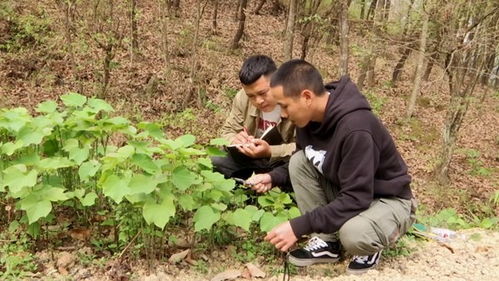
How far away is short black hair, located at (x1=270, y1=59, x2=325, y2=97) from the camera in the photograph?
253 cm

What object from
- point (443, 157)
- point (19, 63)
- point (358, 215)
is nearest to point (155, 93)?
point (19, 63)

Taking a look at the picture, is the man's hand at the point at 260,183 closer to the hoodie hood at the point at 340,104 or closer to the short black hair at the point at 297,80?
the hoodie hood at the point at 340,104

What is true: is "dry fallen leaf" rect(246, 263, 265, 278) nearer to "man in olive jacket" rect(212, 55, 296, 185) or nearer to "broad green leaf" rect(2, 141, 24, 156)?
"man in olive jacket" rect(212, 55, 296, 185)

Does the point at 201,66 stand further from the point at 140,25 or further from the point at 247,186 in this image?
the point at 247,186

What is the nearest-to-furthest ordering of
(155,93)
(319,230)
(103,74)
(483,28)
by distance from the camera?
(319,230) < (483,28) < (103,74) < (155,93)

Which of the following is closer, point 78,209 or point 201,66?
point 78,209

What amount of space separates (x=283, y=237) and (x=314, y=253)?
436 mm

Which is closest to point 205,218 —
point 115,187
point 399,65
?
point 115,187

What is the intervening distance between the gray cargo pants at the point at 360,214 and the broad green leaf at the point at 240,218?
1.43 feet

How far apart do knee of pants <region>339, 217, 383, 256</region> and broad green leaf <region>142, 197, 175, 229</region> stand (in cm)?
95

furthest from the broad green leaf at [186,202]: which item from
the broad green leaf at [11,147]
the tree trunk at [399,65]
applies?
the tree trunk at [399,65]

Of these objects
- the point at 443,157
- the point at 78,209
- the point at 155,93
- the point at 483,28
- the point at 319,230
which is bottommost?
the point at 443,157

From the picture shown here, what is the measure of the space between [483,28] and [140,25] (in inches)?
300

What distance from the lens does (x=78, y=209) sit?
3.04 m
